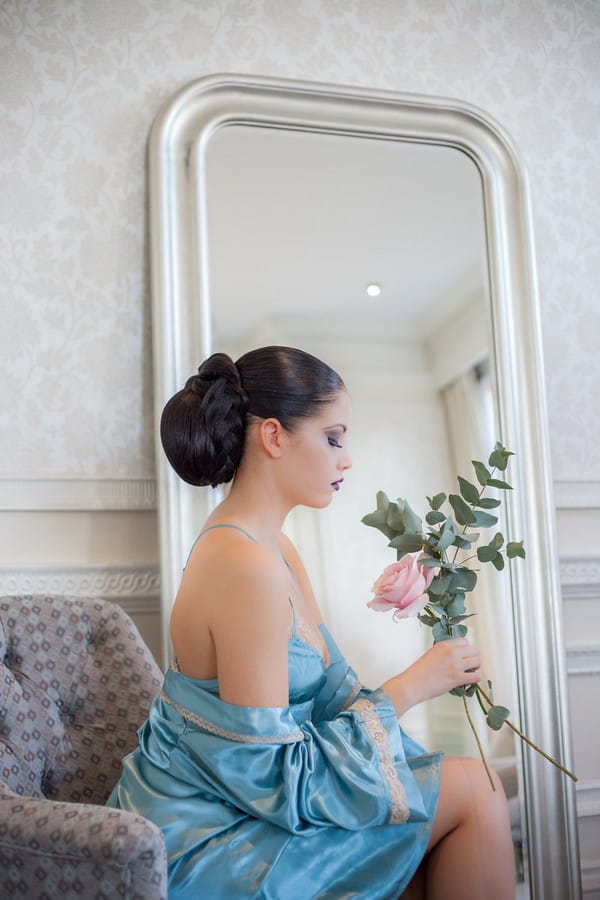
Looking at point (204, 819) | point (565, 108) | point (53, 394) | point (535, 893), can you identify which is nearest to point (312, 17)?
point (565, 108)

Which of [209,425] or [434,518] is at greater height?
[209,425]

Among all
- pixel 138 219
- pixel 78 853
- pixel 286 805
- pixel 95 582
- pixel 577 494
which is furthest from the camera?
pixel 577 494

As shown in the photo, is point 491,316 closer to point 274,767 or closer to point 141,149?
point 141,149

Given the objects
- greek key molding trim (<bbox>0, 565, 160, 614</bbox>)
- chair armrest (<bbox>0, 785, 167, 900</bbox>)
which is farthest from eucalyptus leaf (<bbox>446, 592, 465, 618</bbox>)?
greek key molding trim (<bbox>0, 565, 160, 614</bbox>)

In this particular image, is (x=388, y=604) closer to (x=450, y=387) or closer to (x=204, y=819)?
(x=204, y=819)

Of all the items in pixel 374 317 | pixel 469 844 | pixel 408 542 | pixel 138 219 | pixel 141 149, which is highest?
→ pixel 141 149

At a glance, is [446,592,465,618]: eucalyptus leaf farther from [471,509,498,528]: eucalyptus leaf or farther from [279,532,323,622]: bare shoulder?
[279,532,323,622]: bare shoulder

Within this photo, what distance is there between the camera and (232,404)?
1707 millimetres

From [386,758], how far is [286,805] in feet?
0.60

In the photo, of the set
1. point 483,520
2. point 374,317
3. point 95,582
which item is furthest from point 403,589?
point 374,317

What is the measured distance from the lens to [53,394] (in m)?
2.37

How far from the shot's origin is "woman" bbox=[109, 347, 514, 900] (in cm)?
143

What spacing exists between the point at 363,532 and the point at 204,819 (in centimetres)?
109

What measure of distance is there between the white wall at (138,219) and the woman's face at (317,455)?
2.49 feet
